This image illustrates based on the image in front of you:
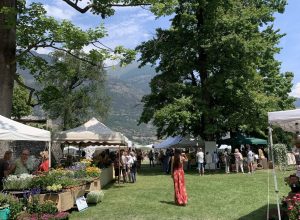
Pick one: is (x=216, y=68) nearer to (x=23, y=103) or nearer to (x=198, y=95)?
(x=198, y=95)

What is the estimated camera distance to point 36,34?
15.2 m

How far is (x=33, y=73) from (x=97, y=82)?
1070 inches

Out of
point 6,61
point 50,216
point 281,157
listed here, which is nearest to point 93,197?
point 50,216

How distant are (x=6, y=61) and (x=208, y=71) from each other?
21165 mm

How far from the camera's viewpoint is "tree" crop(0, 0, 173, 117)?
1450cm

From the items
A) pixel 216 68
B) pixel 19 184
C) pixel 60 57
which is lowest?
pixel 19 184

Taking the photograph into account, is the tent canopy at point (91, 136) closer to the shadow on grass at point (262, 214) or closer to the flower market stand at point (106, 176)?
the flower market stand at point (106, 176)

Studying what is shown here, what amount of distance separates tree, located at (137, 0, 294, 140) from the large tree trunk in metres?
16.0

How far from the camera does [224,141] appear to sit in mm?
37281

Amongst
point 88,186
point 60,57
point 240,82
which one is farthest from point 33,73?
point 60,57

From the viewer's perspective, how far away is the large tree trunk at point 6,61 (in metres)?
14.4

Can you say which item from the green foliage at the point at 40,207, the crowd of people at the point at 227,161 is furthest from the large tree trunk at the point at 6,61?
the crowd of people at the point at 227,161

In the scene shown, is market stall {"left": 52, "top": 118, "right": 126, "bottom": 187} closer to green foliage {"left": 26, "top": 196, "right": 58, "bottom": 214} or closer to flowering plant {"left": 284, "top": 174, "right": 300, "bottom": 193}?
green foliage {"left": 26, "top": 196, "right": 58, "bottom": 214}

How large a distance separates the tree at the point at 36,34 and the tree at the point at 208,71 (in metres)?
14.6
